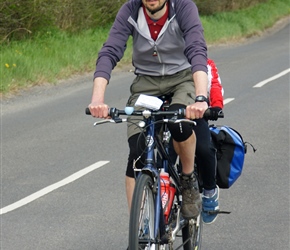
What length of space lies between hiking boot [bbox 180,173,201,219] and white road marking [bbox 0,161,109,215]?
248 centimetres

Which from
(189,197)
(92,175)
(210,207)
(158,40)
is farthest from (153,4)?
(92,175)

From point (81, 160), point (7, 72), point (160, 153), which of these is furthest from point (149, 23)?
point (7, 72)

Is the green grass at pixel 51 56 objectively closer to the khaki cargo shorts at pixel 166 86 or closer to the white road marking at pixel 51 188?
the white road marking at pixel 51 188

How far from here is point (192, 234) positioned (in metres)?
5.76

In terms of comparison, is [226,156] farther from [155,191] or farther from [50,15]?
[50,15]

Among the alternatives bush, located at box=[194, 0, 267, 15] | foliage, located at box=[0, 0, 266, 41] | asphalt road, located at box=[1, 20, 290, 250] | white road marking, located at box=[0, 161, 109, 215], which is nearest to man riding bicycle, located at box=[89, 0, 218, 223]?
asphalt road, located at box=[1, 20, 290, 250]

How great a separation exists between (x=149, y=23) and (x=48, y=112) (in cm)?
775

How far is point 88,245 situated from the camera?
652 cm

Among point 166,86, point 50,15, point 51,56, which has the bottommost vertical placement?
point 50,15

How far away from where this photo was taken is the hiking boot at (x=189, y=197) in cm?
552

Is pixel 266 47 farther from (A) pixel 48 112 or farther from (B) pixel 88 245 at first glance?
(B) pixel 88 245

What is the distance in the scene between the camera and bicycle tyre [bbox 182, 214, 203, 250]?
18.7 feet

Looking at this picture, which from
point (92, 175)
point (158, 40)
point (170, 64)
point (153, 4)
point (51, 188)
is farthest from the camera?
point (92, 175)

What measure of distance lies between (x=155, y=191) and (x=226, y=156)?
3.83ft
